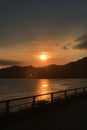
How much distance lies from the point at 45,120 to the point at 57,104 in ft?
21.7

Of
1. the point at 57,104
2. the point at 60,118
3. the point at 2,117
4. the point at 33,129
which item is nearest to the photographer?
the point at 33,129

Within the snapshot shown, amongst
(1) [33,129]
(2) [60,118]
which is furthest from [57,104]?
(1) [33,129]

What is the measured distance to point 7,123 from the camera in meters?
11.9

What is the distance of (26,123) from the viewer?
11.9 m

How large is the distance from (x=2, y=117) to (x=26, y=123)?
1.36 m

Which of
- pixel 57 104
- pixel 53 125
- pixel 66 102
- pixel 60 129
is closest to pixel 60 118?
pixel 53 125

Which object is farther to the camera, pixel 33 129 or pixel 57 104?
pixel 57 104

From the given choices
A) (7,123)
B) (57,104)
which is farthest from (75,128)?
(57,104)

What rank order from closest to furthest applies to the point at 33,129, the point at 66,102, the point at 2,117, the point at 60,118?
the point at 33,129 < the point at 2,117 < the point at 60,118 < the point at 66,102

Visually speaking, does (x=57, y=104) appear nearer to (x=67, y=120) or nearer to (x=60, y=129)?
(x=67, y=120)

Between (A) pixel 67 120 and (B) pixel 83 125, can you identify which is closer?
(B) pixel 83 125

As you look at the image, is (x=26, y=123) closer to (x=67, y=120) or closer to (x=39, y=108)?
(x=67, y=120)

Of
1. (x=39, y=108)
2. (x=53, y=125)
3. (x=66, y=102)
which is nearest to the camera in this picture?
(x=53, y=125)

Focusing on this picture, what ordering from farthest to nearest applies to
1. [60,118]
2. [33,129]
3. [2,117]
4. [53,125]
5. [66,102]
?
[66,102] < [60,118] < [2,117] < [53,125] < [33,129]
